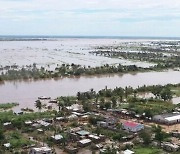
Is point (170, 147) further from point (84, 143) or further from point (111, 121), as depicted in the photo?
point (111, 121)

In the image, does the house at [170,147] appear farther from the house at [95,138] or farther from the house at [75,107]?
the house at [75,107]

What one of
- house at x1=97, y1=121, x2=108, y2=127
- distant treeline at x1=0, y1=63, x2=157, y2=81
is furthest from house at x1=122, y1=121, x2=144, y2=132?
distant treeline at x1=0, y1=63, x2=157, y2=81

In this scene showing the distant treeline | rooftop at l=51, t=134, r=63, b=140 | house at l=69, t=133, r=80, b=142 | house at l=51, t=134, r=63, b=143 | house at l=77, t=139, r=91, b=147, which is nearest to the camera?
house at l=77, t=139, r=91, b=147

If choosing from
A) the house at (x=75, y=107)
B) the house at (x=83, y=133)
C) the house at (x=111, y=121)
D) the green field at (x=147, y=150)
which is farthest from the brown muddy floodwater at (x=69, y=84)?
the green field at (x=147, y=150)

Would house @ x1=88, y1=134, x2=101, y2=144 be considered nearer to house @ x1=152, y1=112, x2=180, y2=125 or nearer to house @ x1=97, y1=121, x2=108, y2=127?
house @ x1=97, y1=121, x2=108, y2=127

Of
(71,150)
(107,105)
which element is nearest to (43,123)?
(71,150)

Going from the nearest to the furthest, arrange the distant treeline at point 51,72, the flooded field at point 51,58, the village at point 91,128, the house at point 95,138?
1. the village at point 91,128
2. the house at point 95,138
3. the distant treeline at point 51,72
4. the flooded field at point 51,58

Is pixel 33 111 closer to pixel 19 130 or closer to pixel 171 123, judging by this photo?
pixel 19 130

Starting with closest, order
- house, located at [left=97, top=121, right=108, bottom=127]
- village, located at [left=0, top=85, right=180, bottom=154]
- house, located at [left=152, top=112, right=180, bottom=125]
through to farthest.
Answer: village, located at [left=0, top=85, right=180, bottom=154]
house, located at [left=97, top=121, right=108, bottom=127]
house, located at [left=152, top=112, right=180, bottom=125]
